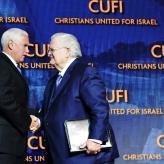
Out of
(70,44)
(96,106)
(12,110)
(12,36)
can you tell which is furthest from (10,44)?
(96,106)

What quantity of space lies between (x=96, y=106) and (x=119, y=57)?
1.36 m

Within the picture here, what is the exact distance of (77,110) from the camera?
340 cm

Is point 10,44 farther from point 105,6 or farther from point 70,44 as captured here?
point 105,6

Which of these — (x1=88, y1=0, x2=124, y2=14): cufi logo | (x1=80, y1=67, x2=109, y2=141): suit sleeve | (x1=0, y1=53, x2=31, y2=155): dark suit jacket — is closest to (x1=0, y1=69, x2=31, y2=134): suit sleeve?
(x1=0, y1=53, x2=31, y2=155): dark suit jacket

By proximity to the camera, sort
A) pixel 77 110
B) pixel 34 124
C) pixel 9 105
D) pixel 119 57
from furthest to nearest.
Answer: pixel 119 57, pixel 34 124, pixel 77 110, pixel 9 105

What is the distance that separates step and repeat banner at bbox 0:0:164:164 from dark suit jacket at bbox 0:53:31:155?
1.07 m

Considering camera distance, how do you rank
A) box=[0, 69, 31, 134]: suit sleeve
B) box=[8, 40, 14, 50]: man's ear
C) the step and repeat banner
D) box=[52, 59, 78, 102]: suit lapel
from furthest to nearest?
1. the step and repeat banner
2. box=[8, 40, 14, 50]: man's ear
3. box=[52, 59, 78, 102]: suit lapel
4. box=[0, 69, 31, 134]: suit sleeve

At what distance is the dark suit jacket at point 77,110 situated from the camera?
3.33m

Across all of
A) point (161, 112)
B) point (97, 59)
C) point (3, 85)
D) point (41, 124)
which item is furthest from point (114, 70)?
point (3, 85)

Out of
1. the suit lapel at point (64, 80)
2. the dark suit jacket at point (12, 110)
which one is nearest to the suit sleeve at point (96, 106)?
the suit lapel at point (64, 80)

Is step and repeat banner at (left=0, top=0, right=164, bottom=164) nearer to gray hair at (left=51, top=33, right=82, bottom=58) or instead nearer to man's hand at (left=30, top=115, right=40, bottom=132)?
man's hand at (left=30, top=115, right=40, bottom=132)

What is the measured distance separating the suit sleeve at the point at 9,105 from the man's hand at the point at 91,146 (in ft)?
1.49

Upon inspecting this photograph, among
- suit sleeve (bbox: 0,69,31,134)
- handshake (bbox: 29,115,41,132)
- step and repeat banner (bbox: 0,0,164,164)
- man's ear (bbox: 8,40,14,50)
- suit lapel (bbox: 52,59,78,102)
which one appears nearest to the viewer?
suit sleeve (bbox: 0,69,31,134)

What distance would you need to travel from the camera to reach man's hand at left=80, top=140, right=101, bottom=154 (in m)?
3.31
